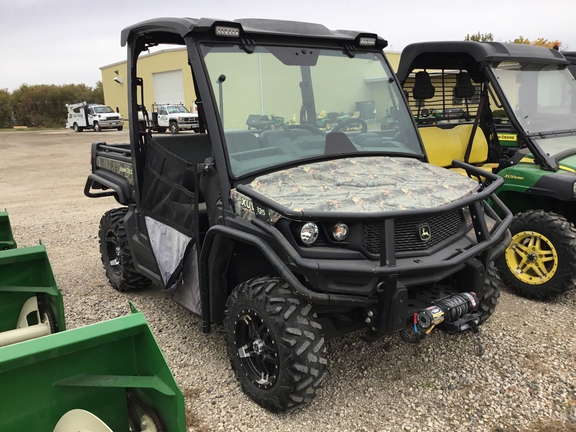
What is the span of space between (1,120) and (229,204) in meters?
48.9

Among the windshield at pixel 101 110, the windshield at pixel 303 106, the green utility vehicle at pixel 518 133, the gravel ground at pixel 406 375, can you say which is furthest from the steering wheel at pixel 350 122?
the windshield at pixel 101 110

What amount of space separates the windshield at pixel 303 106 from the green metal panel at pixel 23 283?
1537mm

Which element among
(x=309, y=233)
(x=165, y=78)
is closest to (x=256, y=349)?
(x=309, y=233)

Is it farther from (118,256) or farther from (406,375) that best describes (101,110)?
(406,375)

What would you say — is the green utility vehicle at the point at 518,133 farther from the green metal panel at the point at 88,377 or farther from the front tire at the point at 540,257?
the green metal panel at the point at 88,377

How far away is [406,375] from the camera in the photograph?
351 cm

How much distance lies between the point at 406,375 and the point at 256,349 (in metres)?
1.12

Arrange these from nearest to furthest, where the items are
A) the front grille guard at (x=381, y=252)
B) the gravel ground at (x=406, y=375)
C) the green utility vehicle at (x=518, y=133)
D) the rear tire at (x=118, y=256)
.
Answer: the front grille guard at (x=381, y=252) < the gravel ground at (x=406, y=375) < the green utility vehicle at (x=518, y=133) < the rear tire at (x=118, y=256)

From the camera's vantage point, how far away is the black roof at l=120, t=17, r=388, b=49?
3.22 m

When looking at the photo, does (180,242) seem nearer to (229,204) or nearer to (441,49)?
(229,204)

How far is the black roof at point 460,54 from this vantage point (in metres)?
5.01

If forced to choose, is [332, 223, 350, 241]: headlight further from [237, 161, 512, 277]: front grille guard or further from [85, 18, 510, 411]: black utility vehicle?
[237, 161, 512, 277]: front grille guard

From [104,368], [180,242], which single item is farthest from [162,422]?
[180,242]

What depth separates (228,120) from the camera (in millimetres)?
3273
